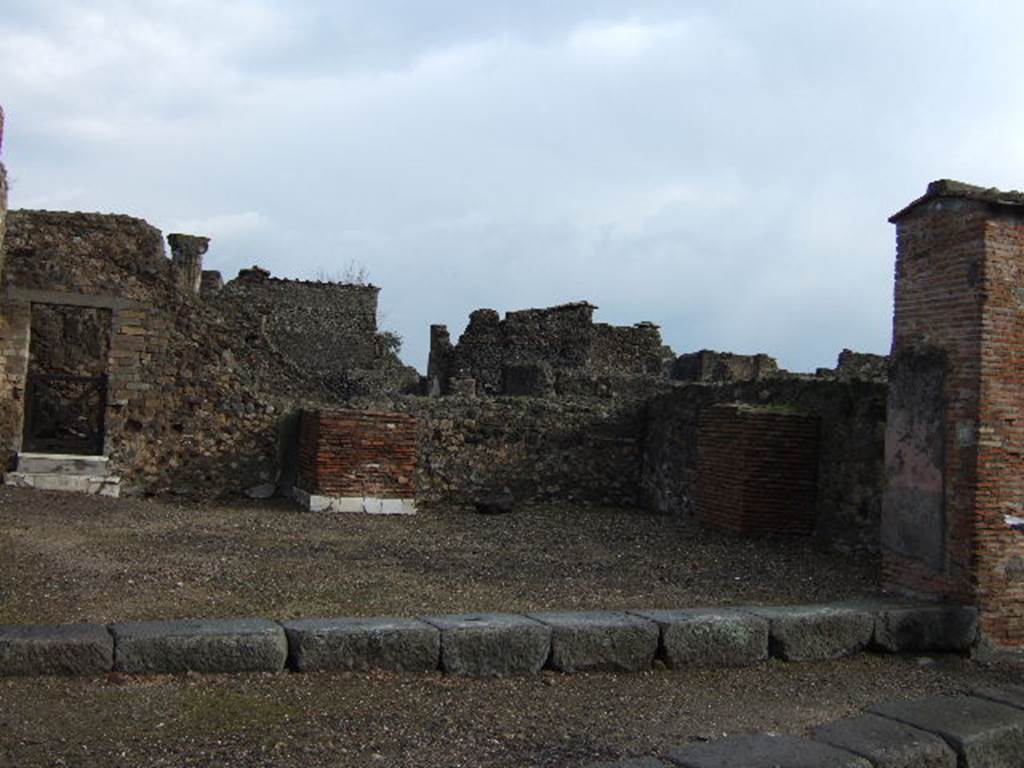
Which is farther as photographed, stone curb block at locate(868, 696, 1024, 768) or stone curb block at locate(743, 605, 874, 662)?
stone curb block at locate(743, 605, 874, 662)

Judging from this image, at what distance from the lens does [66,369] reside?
12.8 metres

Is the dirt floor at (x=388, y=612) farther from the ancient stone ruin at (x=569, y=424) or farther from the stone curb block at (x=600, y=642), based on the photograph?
the ancient stone ruin at (x=569, y=424)

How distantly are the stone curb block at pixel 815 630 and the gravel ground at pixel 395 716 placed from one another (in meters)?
0.29

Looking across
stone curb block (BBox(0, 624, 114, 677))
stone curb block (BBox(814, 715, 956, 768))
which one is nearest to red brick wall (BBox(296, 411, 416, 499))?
stone curb block (BBox(0, 624, 114, 677))

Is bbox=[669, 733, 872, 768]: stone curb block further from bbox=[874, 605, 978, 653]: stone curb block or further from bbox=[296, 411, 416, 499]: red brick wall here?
bbox=[296, 411, 416, 499]: red brick wall

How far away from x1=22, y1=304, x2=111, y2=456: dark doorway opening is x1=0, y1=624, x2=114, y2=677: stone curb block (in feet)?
27.6

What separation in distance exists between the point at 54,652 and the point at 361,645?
135cm

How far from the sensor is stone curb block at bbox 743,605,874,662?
5.74 m

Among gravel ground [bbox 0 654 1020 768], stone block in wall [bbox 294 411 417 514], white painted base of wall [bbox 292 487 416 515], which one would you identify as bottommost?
gravel ground [bbox 0 654 1020 768]

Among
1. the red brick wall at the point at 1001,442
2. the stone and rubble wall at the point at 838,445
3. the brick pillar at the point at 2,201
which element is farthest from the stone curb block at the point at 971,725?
the brick pillar at the point at 2,201

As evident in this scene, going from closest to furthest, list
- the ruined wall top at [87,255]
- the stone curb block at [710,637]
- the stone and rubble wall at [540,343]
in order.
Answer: the stone curb block at [710,637]
the ruined wall top at [87,255]
the stone and rubble wall at [540,343]

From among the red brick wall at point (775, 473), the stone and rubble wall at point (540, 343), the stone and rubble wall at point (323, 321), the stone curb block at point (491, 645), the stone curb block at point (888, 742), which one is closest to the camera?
the stone curb block at point (888, 742)

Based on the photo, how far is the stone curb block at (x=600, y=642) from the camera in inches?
205

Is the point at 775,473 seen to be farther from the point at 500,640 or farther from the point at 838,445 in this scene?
the point at 500,640
